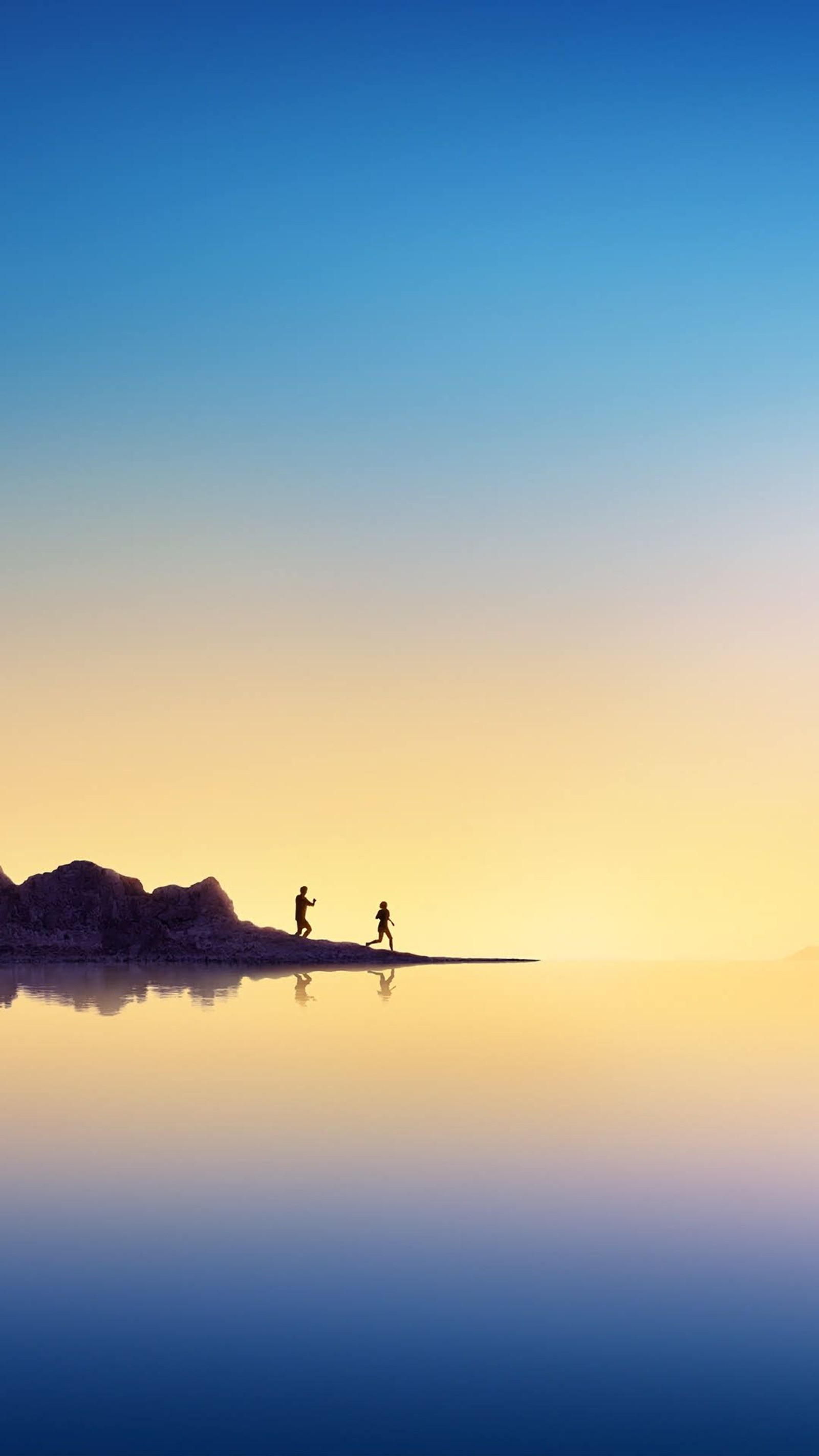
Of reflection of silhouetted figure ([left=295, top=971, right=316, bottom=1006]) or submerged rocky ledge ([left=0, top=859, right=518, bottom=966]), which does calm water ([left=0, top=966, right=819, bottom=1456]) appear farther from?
submerged rocky ledge ([left=0, top=859, right=518, bottom=966])

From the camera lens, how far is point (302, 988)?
3241cm

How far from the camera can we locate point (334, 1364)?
6543 mm

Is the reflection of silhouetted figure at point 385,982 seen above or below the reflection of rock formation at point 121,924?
below

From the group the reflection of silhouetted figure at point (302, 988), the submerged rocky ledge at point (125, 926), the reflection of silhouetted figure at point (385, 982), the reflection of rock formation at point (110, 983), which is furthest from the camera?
the submerged rocky ledge at point (125, 926)

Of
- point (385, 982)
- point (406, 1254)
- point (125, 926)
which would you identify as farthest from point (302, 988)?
point (406, 1254)

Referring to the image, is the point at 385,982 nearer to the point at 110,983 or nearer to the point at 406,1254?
the point at 110,983

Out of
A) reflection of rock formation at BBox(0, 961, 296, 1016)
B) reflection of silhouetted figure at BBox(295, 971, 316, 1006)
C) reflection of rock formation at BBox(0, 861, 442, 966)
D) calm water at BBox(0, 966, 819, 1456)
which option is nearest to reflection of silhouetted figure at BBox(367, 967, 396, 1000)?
reflection of silhouetted figure at BBox(295, 971, 316, 1006)

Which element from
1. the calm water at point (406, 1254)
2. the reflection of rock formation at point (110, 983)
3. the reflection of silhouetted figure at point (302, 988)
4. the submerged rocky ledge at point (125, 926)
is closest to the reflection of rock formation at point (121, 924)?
→ the submerged rocky ledge at point (125, 926)

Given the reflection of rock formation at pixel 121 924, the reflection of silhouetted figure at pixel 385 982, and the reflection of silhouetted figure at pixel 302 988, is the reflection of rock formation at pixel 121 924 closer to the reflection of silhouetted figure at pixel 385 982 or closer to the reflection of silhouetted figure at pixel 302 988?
the reflection of silhouetted figure at pixel 385 982

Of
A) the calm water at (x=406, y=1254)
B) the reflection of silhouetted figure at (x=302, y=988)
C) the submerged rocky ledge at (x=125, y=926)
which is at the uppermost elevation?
the submerged rocky ledge at (x=125, y=926)

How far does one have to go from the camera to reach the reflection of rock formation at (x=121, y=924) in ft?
147

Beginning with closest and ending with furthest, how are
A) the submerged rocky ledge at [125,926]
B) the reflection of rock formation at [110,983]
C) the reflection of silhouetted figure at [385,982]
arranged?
1. the reflection of rock formation at [110,983]
2. the reflection of silhouetted figure at [385,982]
3. the submerged rocky ledge at [125,926]

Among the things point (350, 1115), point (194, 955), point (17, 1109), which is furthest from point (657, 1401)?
point (194, 955)

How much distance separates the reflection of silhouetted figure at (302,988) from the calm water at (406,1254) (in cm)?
959
